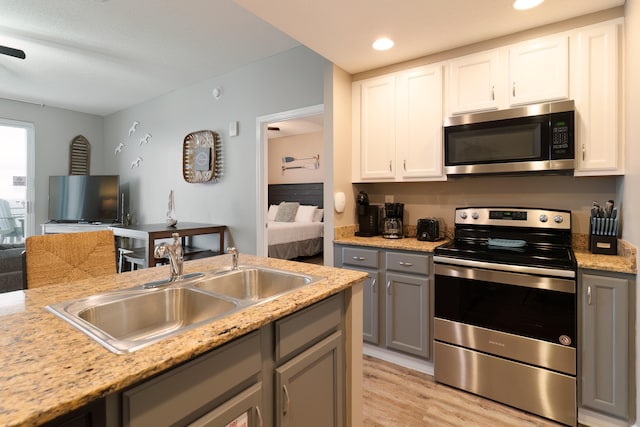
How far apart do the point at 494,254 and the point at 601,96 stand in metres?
1.11

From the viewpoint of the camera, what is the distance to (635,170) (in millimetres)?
1643

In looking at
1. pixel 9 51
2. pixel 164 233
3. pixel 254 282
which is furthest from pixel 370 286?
pixel 9 51

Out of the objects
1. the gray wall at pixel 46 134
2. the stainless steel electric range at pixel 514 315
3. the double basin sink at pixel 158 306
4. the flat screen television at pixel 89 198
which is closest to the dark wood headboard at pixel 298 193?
the flat screen television at pixel 89 198

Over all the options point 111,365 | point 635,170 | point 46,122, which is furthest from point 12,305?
point 46,122

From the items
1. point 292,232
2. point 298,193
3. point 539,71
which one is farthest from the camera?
point 298,193

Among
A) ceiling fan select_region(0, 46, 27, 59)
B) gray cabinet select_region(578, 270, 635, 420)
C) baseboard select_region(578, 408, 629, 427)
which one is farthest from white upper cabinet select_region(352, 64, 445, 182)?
ceiling fan select_region(0, 46, 27, 59)

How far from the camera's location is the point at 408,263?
7.57 feet

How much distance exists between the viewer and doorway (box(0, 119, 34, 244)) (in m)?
4.86

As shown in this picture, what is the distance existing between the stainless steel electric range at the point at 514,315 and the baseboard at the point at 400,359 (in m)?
0.12

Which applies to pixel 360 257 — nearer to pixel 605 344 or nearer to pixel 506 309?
pixel 506 309

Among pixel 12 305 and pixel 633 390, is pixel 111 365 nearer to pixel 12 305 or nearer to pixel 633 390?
pixel 12 305

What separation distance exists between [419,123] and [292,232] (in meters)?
3.19

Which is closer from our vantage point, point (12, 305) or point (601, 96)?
point (12, 305)

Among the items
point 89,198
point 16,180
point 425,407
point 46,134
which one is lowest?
point 425,407
